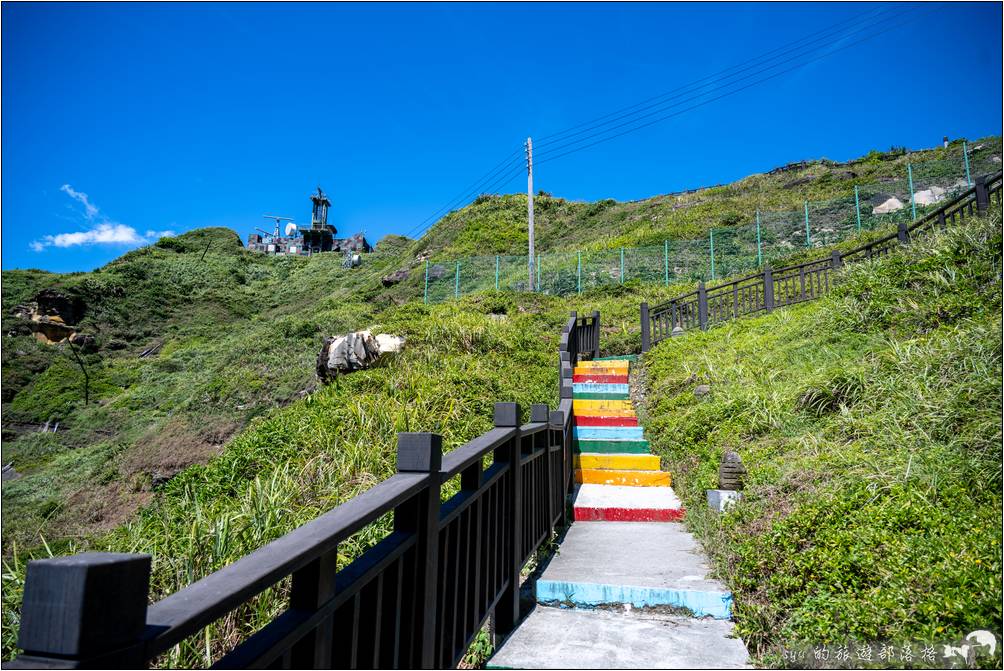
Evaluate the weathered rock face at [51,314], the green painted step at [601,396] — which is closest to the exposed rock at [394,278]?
the weathered rock face at [51,314]

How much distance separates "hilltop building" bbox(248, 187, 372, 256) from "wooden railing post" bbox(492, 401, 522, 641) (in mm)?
57446

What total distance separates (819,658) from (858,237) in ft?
68.4

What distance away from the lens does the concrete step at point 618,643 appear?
3.00 m

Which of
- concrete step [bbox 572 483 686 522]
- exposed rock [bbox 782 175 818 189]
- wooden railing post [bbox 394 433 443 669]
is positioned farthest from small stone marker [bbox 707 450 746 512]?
exposed rock [bbox 782 175 818 189]

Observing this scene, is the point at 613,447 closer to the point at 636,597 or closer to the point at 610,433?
the point at 610,433

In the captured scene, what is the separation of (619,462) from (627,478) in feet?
1.41

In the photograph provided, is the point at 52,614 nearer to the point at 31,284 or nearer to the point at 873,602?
the point at 873,602

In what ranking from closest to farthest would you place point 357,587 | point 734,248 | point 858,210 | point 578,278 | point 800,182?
point 357,587 < point 858,210 < point 578,278 < point 734,248 < point 800,182

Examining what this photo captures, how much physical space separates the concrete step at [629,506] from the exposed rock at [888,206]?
21413mm

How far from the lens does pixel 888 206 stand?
73.4ft

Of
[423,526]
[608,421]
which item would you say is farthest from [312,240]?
[423,526]

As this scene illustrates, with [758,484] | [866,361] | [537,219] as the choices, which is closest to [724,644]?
[758,484]

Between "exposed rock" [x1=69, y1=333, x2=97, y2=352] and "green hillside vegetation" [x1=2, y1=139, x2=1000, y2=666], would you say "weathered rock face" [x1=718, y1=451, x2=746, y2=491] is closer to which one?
"green hillside vegetation" [x1=2, y1=139, x2=1000, y2=666]

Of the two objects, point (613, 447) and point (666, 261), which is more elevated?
point (666, 261)
